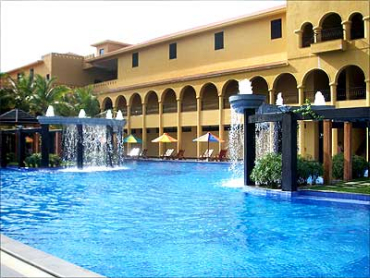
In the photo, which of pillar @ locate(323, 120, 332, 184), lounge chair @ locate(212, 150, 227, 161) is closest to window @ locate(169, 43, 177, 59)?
lounge chair @ locate(212, 150, 227, 161)

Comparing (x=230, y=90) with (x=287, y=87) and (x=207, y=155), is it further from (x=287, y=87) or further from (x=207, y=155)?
(x=207, y=155)

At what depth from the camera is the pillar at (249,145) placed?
1339 centimetres

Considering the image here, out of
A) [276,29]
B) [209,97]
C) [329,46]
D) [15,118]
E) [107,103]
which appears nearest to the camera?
[15,118]

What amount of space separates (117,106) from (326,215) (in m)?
34.5

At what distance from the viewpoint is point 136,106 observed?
42219 millimetres

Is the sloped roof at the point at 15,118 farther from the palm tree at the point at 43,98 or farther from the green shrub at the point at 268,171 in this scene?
the green shrub at the point at 268,171

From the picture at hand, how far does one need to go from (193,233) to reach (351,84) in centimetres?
2354

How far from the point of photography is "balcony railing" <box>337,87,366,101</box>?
2752cm

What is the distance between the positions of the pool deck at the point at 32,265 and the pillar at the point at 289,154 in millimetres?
7586

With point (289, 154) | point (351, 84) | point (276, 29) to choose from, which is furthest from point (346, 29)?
point (289, 154)

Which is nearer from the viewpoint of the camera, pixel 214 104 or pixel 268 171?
pixel 268 171

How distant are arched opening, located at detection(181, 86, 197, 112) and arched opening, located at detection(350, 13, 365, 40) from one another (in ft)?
45.4

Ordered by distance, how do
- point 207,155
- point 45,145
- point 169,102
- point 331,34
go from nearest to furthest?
point 45,145 < point 331,34 < point 207,155 < point 169,102

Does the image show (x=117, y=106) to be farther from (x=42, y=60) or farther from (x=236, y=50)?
(x=236, y=50)
